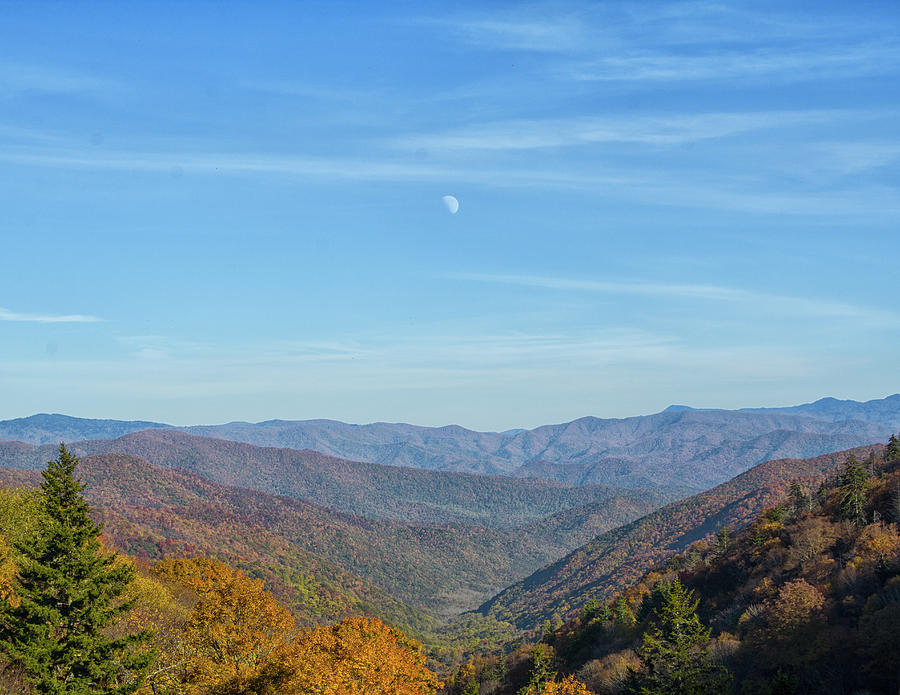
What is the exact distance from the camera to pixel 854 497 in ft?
299

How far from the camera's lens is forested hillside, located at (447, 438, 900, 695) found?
51000 mm

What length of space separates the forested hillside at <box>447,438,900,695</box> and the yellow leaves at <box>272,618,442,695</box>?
29.8ft

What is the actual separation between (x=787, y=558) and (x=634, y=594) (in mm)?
47665

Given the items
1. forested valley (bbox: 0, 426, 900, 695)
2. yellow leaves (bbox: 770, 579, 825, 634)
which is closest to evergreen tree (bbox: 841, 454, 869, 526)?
forested valley (bbox: 0, 426, 900, 695)

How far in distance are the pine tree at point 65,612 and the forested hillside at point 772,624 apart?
82.0 feet

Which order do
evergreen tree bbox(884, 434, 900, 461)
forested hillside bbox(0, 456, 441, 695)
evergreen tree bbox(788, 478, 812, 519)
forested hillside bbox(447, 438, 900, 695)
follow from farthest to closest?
evergreen tree bbox(884, 434, 900, 461), evergreen tree bbox(788, 478, 812, 519), forested hillside bbox(447, 438, 900, 695), forested hillside bbox(0, 456, 441, 695)

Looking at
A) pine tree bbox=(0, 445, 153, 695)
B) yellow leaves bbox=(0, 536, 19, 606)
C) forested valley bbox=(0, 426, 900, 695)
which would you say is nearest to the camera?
pine tree bbox=(0, 445, 153, 695)

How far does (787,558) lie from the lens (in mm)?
91000

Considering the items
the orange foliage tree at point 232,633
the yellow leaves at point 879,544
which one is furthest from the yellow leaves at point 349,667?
the yellow leaves at point 879,544

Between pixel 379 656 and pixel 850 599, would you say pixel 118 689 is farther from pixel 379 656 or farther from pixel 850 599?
pixel 850 599

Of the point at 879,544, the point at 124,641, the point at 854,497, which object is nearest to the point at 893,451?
the point at 854,497

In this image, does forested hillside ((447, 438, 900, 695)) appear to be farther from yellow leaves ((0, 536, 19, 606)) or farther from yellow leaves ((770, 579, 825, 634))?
yellow leaves ((0, 536, 19, 606))

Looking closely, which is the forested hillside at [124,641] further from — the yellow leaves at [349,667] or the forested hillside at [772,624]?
the forested hillside at [772,624]

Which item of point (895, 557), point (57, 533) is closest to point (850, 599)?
point (895, 557)
